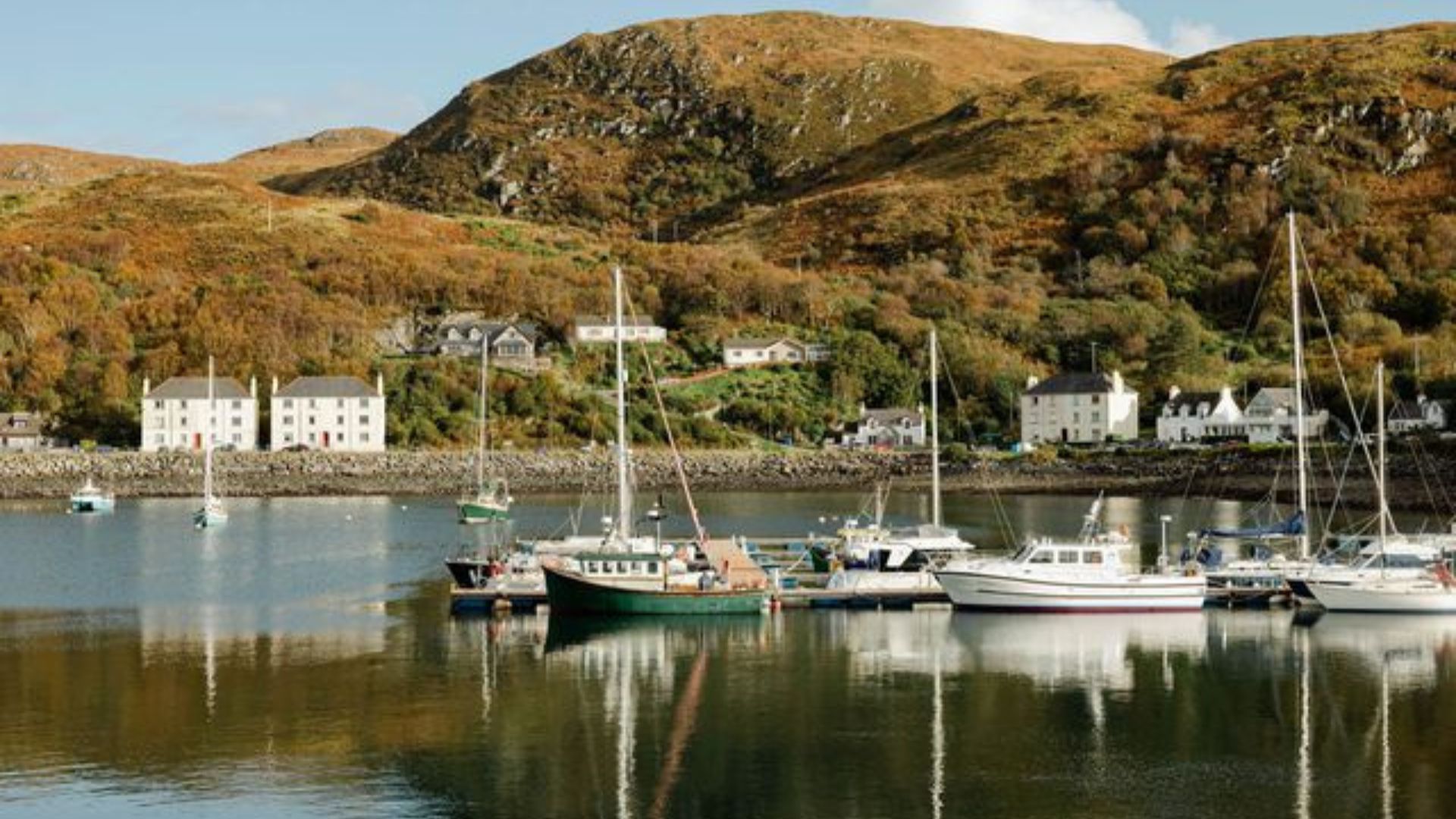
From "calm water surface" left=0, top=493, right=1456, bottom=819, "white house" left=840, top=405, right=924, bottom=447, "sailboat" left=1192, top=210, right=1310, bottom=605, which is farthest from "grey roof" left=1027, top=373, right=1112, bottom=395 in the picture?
"calm water surface" left=0, top=493, right=1456, bottom=819

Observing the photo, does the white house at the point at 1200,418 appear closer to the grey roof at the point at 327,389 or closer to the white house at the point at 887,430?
the white house at the point at 887,430

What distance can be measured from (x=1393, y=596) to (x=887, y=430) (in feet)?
248

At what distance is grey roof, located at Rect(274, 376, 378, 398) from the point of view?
11206cm

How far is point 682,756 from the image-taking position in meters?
27.1

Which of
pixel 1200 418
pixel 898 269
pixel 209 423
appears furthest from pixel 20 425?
pixel 898 269

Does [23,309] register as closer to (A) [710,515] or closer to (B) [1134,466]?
(A) [710,515]

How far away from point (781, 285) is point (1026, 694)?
116 meters

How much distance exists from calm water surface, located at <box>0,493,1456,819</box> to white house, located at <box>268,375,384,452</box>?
205ft

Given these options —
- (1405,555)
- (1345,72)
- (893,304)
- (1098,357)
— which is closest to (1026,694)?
(1405,555)

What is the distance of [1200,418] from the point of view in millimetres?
110312

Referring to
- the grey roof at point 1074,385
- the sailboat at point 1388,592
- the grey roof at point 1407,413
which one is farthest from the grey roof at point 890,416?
the sailboat at point 1388,592

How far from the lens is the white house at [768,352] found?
130 metres

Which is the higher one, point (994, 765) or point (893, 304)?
point (893, 304)

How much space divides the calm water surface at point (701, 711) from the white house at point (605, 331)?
271 ft
